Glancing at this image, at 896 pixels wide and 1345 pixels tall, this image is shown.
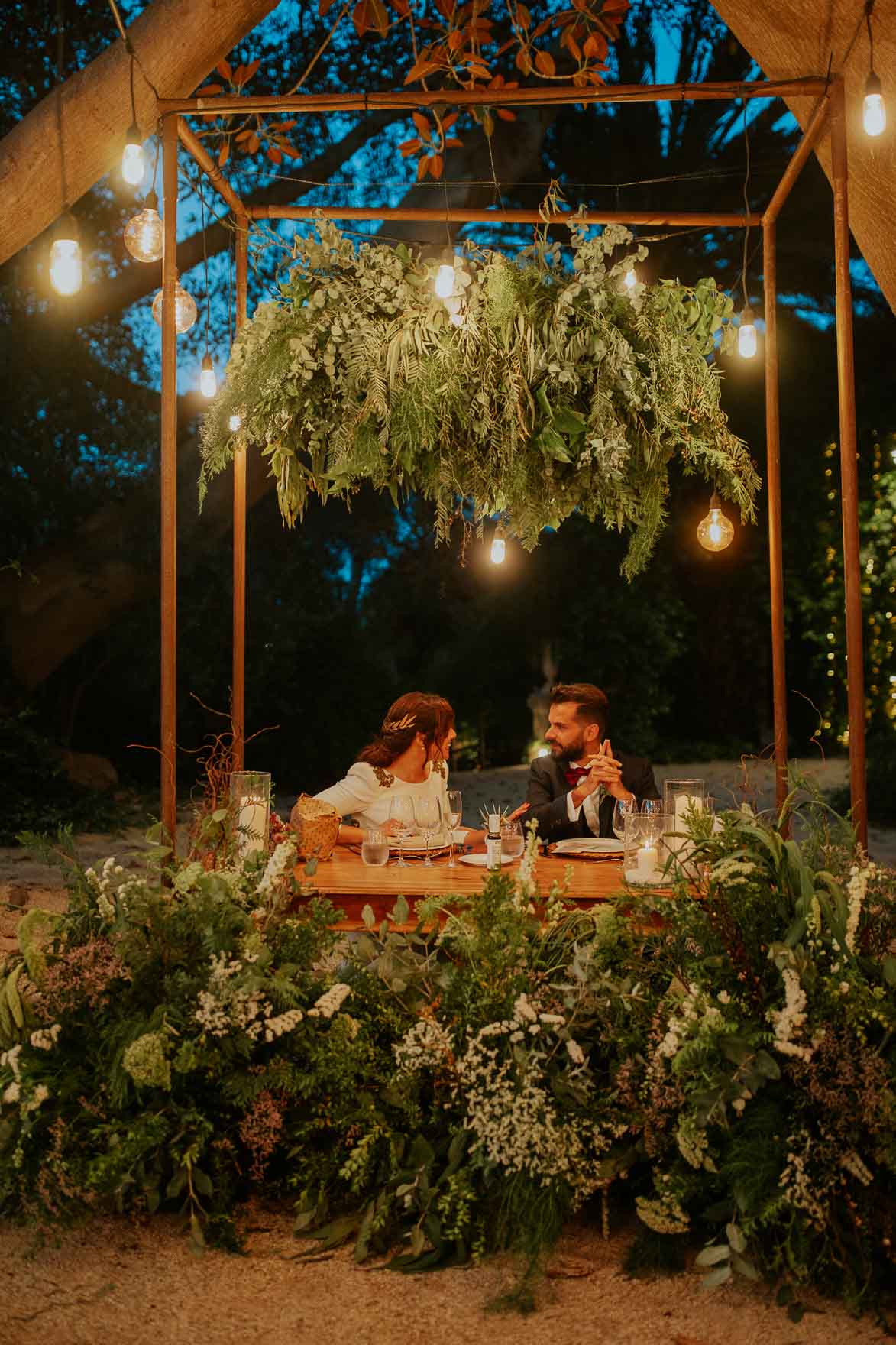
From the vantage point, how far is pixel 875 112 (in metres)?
3.04

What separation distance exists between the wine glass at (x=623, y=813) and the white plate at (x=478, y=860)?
315 mm

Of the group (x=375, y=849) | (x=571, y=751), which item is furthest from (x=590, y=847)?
(x=571, y=751)

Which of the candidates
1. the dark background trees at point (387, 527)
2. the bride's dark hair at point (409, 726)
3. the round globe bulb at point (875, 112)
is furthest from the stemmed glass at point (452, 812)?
the dark background trees at point (387, 527)

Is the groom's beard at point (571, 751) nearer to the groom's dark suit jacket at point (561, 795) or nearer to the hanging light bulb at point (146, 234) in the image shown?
the groom's dark suit jacket at point (561, 795)

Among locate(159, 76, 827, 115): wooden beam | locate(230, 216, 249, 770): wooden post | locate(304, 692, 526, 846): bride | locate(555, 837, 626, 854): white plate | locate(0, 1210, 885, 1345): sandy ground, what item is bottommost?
locate(0, 1210, 885, 1345): sandy ground

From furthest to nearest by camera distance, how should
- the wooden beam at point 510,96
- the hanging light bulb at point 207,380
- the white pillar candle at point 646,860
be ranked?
the hanging light bulb at point 207,380
the wooden beam at point 510,96
the white pillar candle at point 646,860

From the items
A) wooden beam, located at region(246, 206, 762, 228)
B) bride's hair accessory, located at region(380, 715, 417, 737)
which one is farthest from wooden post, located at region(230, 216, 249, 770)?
bride's hair accessory, located at region(380, 715, 417, 737)

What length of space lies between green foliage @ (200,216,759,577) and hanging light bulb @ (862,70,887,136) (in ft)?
1.91

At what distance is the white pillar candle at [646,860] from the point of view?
3146mm

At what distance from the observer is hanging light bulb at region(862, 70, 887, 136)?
3.04m

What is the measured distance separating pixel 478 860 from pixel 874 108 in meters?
2.33

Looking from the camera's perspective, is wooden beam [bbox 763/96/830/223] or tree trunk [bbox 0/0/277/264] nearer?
wooden beam [bbox 763/96/830/223]

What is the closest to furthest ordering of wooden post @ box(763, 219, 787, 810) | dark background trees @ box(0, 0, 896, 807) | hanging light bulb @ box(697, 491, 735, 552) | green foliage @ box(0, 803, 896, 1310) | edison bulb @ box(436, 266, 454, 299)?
green foliage @ box(0, 803, 896, 1310) < edison bulb @ box(436, 266, 454, 299) < wooden post @ box(763, 219, 787, 810) < hanging light bulb @ box(697, 491, 735, 552) < dark background trees @ box(0, 0, 896, 807)

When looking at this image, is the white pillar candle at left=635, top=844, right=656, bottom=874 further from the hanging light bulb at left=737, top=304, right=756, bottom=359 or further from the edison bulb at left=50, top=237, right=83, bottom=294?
the edison bulb at left=50, top=237, right=83, bottom=294
